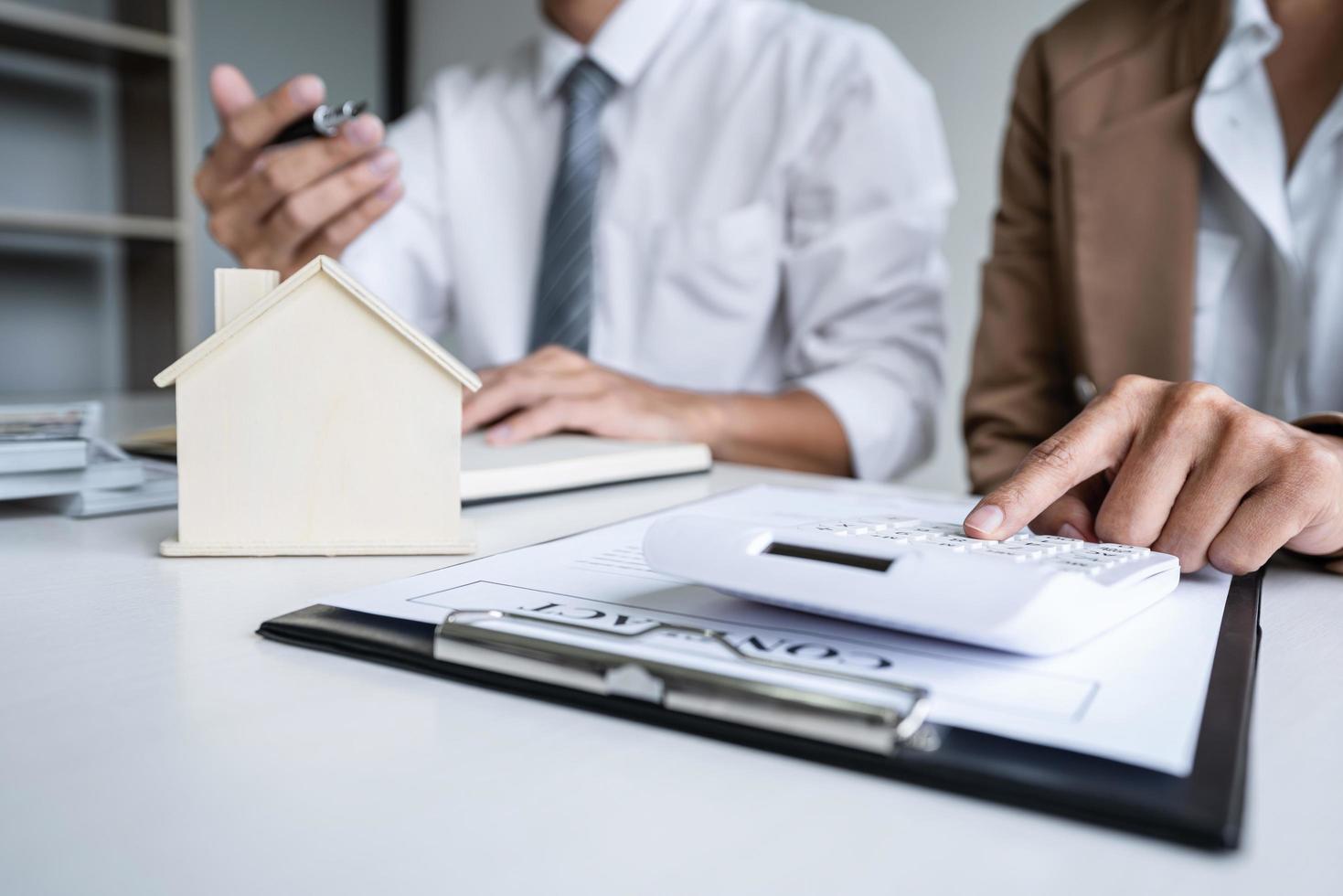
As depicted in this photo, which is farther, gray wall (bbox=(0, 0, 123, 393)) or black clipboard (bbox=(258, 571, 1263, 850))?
gray wall (bbox=(0, 0, 123, 393))

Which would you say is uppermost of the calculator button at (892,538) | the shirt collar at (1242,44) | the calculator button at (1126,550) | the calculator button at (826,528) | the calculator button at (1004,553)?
the shirt collar at (1242,44)

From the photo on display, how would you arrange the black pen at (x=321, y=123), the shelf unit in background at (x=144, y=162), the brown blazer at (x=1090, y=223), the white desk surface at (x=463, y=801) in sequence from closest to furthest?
the white desk surface at (x=463, y=801)
the black pen at (x=321, y=123)
the brown blazer at (x=1090, y=223)
the shelf unit in background at (x=144, y=162)

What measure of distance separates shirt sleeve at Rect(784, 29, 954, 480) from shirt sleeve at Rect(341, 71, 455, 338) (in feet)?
1.65

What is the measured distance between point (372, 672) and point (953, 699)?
0.17 meters

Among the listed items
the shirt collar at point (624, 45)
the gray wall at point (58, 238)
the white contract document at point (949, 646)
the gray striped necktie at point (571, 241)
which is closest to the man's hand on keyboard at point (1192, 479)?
the white contract document at point (949, 646)

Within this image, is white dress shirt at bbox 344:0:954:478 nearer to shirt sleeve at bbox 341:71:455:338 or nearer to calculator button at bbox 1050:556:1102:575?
shirt sleeve at bbox 341:71:455:338

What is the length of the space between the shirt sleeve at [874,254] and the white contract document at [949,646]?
2.48 ft

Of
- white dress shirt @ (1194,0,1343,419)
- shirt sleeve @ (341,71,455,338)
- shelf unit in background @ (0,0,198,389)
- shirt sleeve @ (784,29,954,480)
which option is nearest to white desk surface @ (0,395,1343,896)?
white dress shirt @ (1194,0,1343,419)

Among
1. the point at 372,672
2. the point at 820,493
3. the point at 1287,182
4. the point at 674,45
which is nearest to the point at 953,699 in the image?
the point at 372,672

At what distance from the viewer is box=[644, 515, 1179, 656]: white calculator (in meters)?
0.27

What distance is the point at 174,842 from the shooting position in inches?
8.0

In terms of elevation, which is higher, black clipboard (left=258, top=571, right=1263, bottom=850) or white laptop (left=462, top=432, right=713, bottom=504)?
white laptop (left=462, top=432, right=713, bottom=504)

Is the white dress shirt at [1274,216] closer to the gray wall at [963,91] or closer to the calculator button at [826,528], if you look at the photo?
the calculator button at [826,528]

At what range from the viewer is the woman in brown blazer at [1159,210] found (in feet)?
2.86
